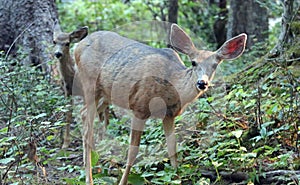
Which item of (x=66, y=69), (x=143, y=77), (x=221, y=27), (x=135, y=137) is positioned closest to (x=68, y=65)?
(x=66, y=69)

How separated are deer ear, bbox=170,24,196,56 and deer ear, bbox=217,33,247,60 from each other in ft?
0.99

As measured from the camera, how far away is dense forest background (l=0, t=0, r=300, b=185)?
5133 mm

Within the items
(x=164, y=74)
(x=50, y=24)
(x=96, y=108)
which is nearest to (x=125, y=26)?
(x=50, y=24)

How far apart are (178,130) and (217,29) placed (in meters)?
6.86

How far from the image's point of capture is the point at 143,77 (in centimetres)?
573

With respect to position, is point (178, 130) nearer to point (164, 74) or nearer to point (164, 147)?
point (164, 147)

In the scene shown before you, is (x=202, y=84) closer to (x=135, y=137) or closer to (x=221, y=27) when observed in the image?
(x=135, y=137)

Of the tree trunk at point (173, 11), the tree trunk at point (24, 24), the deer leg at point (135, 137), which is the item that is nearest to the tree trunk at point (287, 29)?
the deer leg at point (135, 137)

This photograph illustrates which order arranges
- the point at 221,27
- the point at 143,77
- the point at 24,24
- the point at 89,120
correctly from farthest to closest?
1. the point at 221,27
2. the point at 24,24
3. the point at 89,120
4. the point at 143,77

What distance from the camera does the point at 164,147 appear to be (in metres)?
6.08

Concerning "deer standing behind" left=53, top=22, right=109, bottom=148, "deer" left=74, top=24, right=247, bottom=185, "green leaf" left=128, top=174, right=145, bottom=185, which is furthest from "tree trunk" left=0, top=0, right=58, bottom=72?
"green leaf" left=128, top=174, right=145, bottom=185

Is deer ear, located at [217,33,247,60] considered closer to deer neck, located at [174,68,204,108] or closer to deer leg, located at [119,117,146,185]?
deer neck, located at [174,68,204,108]

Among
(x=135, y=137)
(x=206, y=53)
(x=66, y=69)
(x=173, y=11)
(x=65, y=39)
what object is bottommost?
(x=135, y=137)

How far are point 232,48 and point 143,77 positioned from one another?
100 centimetres
